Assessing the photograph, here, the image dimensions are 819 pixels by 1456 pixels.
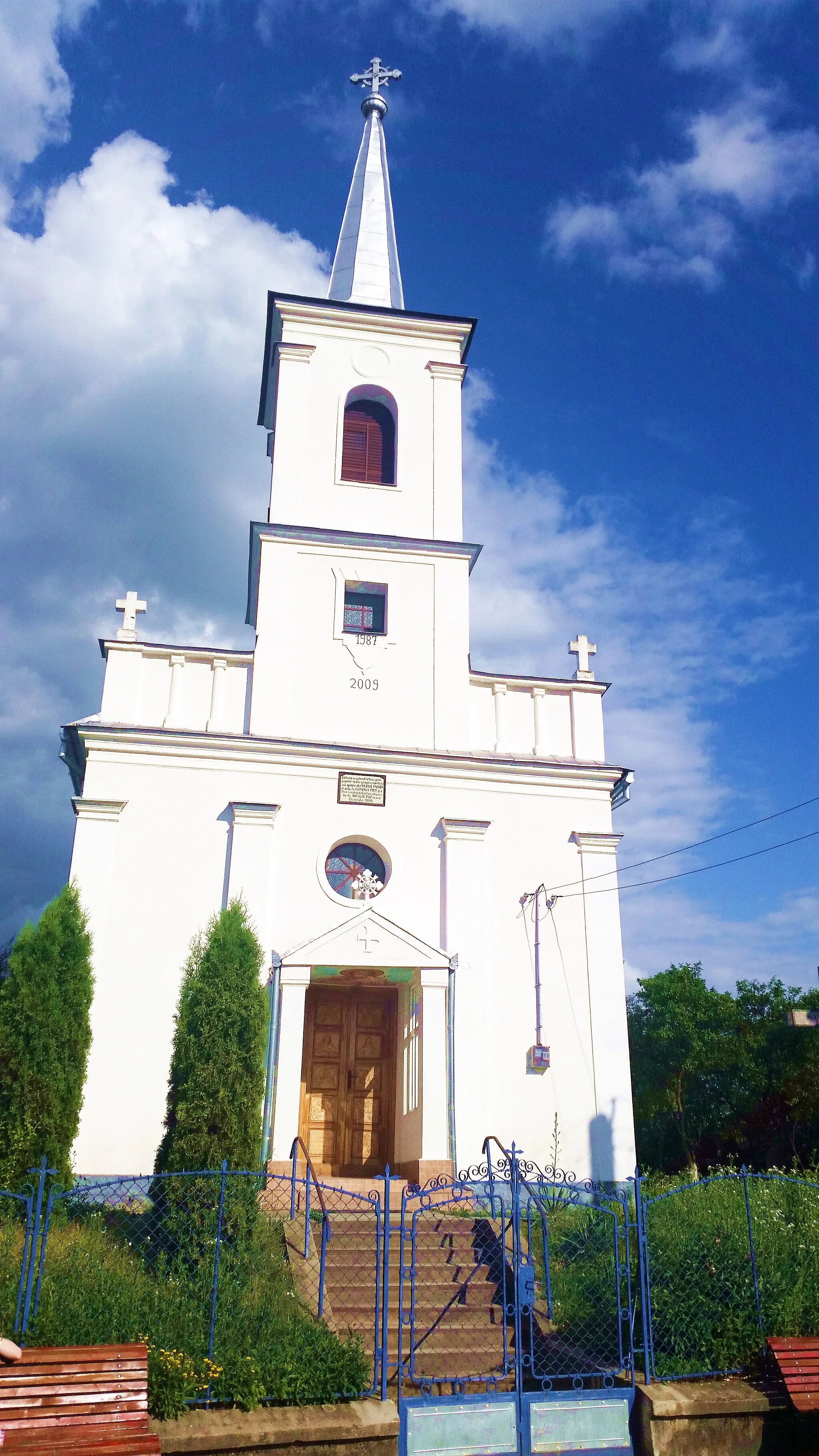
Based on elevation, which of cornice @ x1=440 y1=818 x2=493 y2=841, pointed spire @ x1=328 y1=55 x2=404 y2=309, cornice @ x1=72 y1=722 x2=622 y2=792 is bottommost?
cornice @ x1=440 y1=818 x2=493 y2=841

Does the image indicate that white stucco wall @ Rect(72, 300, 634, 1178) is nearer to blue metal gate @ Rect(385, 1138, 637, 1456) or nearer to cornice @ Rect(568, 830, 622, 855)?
cornice @ Rect(568, 830, 622, 855)

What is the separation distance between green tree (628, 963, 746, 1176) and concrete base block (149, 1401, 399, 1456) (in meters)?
26.8

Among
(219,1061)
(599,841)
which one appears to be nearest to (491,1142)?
(219,1061)

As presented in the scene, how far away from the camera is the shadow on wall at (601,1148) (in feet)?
44.5

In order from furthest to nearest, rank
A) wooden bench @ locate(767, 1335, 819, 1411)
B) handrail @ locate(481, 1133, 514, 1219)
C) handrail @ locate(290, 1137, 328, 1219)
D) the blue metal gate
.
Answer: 1. handrail @ locate(481, 1133, 514, 1219)
2. handrail @ locate(290, 1137, 328, 1219)
3. wooden bench @ locate(767, 1335, 819, 1411)
4. the blue metal gate

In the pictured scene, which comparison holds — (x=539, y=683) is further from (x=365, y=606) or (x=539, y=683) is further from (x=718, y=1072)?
(x=718, y=1072)

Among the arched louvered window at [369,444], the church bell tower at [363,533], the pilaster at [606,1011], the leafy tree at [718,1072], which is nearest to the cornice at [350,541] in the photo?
the church bell tower at [363,533]

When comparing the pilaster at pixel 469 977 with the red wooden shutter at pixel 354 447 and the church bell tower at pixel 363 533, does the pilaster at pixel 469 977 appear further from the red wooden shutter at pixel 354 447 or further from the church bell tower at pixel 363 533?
the red wooden shutter at pixel 354 447

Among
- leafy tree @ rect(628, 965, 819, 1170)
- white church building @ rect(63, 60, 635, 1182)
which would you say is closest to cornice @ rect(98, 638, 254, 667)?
white church building @ rect(63, 60, 635, 1182)

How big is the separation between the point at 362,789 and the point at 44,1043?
5454mm

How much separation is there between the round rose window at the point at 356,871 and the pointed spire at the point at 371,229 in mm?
9959

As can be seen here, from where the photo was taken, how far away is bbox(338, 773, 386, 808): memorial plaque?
48.5ft

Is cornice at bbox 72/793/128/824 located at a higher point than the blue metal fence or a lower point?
higher

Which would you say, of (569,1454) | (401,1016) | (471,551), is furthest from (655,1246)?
(471,551)
